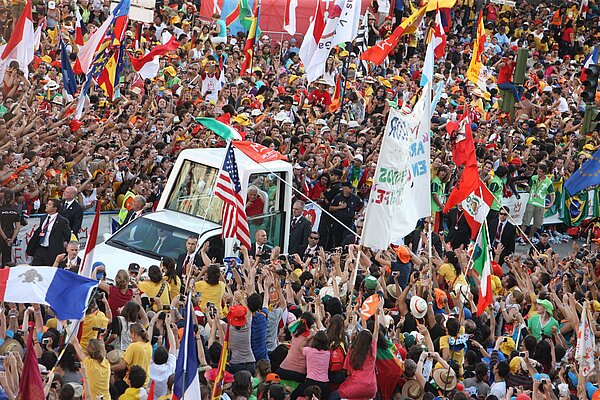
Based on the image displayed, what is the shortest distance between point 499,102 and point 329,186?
1026cm

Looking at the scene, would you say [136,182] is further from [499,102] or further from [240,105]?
[499,102]

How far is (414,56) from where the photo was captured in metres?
28.6

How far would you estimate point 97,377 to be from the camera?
29.2ft

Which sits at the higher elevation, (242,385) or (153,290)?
(242,385)

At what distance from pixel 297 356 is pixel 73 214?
207 inches

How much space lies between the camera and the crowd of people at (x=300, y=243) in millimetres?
9883

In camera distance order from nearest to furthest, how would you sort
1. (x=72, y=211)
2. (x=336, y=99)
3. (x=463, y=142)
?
(x=72, y=211)
(x=463, y=142)
(x=336, y=99)

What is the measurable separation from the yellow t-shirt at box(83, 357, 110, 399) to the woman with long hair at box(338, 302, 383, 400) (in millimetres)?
2063

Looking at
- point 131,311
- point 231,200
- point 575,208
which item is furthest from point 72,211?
point 575,208

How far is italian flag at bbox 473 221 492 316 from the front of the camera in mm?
12203

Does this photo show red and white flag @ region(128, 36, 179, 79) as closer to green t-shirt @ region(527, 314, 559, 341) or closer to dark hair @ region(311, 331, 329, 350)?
green t-shirt @ region(527, 314, 559, 341)

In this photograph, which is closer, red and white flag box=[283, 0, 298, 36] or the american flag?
the american flag

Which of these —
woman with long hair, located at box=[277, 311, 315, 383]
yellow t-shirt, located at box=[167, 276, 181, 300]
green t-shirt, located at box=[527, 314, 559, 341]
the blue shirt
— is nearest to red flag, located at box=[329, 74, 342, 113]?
yellow t-shirt, located at box=[167, 276, 181, 300]

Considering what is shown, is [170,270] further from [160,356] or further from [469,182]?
[469,182]
